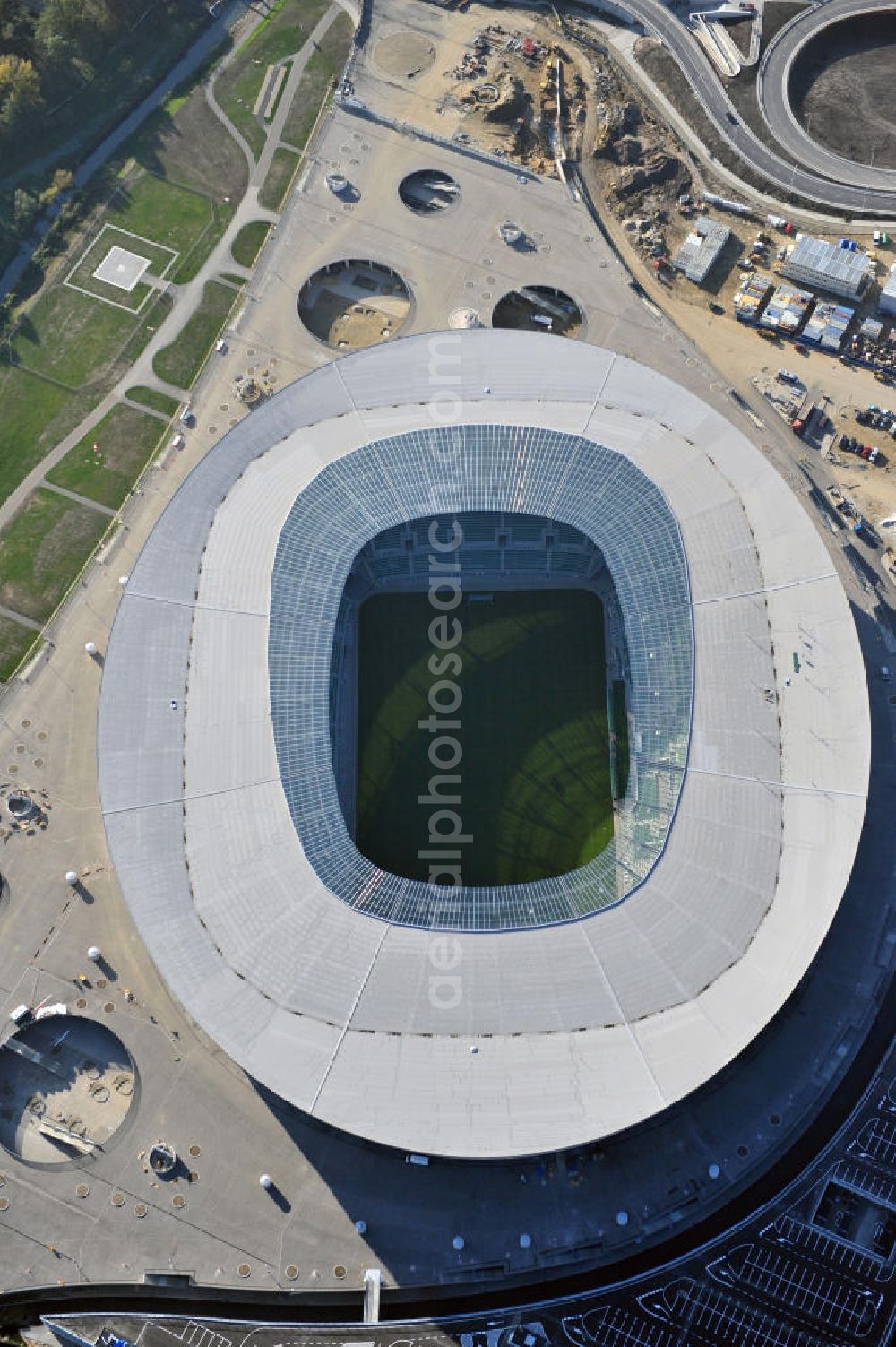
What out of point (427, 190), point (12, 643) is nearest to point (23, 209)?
point (427, 190)

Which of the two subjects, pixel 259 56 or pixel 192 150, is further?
pixel 259 56

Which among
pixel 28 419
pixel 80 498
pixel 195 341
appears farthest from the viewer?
pixel 195 341

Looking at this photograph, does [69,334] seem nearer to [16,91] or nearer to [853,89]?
[16,91]

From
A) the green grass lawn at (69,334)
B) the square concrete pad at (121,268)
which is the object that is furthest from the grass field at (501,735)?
the square concrete pad at (121,268)

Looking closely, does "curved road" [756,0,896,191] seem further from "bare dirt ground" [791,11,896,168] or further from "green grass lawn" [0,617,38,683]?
"green grass lawn" [0,617,38,683]

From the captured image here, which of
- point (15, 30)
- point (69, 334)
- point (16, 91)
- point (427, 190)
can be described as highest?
point (427, 190)

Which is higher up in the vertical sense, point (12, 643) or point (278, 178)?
point (278, 178)

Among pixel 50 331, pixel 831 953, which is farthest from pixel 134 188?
pixel 831 953

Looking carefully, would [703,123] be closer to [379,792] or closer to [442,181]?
[442,181]
